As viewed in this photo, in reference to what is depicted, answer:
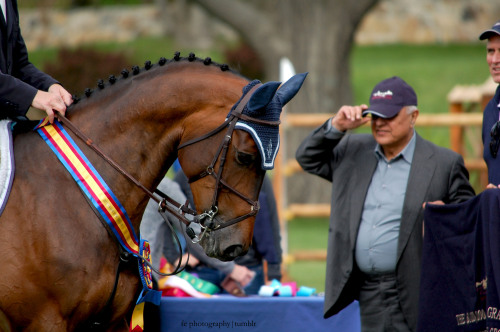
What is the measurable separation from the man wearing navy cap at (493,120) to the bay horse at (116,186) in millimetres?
1164

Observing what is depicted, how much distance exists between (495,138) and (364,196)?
2.99ft

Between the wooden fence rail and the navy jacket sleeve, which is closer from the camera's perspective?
the navy jacket sleeve

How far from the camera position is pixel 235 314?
4.42 meters

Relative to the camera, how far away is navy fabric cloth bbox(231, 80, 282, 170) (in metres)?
3.39

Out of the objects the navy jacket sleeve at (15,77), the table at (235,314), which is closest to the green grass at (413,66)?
the table at (235,314)

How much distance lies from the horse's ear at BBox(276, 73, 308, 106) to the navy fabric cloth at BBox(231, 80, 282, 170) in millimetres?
32

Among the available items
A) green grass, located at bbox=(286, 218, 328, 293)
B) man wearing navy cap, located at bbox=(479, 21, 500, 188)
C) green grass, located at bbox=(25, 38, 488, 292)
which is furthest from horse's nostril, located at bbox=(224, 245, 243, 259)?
green grass, located at bbox=(25, 38, 488, 292)

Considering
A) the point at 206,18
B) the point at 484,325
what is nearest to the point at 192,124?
the point at 484,325

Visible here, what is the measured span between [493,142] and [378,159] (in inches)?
33.9

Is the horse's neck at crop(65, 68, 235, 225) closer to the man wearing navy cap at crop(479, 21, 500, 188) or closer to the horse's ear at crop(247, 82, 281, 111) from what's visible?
the horse's ear at crop(247, 82, 281, 111)

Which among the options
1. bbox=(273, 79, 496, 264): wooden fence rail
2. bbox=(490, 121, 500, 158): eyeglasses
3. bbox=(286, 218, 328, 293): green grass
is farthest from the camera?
bbox=(286, 218, 328, 293): green grass

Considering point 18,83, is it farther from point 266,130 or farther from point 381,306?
point 381,306

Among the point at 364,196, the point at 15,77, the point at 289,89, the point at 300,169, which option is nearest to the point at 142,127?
the point at 289,89

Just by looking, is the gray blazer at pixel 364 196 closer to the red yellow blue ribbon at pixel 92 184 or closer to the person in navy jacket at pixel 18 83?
the red yellow blue ribbon at pixel 92 184
